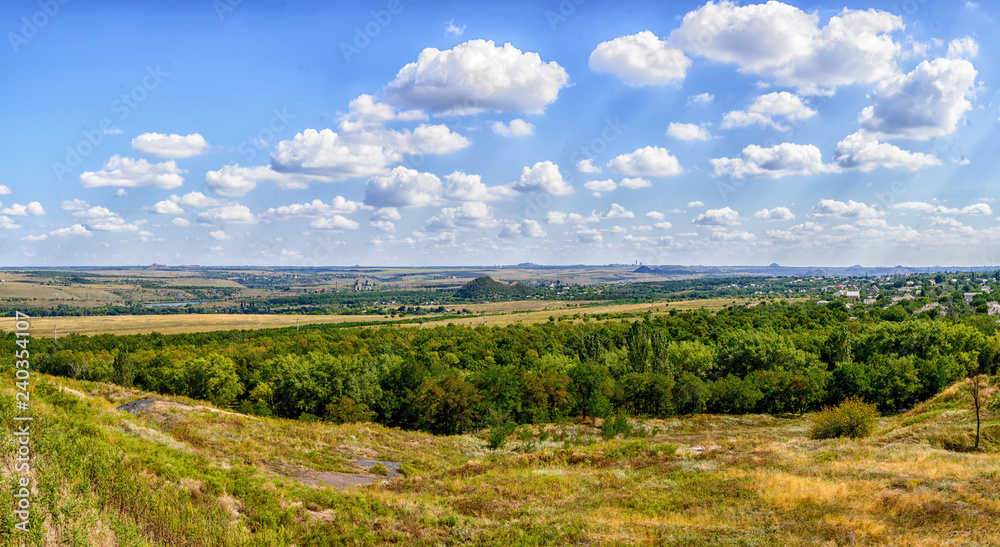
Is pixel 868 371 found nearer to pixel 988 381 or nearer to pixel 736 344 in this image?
pixel 988 381

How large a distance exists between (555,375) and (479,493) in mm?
46934

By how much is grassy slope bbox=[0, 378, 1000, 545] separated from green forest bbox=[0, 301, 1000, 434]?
1113 inches

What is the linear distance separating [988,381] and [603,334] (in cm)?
7210

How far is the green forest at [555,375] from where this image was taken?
7300 centimetres

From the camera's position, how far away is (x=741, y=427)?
69875mm

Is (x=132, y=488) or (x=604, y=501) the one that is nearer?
(x=132, y=488)

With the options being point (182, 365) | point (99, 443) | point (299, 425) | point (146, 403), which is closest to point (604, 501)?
point (99, 443)

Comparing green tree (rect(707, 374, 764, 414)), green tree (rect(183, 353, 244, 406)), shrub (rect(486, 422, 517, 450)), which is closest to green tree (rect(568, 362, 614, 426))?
shrub (rect(486, 422, 517, 450))

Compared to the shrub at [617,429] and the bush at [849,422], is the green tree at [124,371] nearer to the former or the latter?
the shrub at [617,429]

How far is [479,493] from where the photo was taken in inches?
1204

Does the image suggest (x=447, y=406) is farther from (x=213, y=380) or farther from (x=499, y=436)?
(x=213, y=380)

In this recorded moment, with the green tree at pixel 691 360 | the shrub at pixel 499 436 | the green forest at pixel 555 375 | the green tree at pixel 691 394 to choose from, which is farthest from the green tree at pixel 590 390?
the green tree at pixel 691 360

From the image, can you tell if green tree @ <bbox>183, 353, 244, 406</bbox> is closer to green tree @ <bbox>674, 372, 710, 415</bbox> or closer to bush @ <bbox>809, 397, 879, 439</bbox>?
green tree @ <bbox>674, 372, 710, 415</bbox>

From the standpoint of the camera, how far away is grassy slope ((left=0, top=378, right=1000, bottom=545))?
20.2m
